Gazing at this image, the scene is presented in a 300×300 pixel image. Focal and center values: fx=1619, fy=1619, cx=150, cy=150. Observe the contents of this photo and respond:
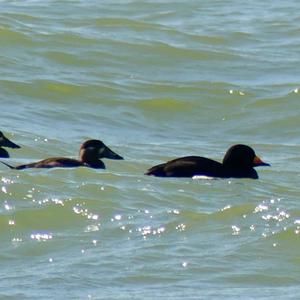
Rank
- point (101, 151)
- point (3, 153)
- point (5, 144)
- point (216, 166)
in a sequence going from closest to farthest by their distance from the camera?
point (216, 166) < point (101, 151) < point (3, 153) < point (5, 144)

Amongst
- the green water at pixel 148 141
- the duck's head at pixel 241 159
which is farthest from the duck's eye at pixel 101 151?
Answer: the duck's head at pixel 241 159

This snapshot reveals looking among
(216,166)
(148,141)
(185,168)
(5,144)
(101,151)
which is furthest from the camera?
(148,141)

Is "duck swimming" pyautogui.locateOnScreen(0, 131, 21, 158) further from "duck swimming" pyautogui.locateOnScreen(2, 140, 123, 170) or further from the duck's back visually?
the duck's back

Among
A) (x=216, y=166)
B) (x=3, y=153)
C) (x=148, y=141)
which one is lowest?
(x=148, y=141)

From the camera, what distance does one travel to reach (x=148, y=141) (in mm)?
18750

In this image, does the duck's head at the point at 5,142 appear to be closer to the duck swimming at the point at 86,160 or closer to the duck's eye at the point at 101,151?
the duck swimming at the point at 86,160

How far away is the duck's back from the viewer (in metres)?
15.4

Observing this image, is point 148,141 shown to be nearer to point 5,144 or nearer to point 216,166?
point 5,144

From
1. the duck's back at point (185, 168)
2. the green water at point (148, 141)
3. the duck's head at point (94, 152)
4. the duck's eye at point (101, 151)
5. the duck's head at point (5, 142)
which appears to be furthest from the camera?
the duck's head at point (5, 142)

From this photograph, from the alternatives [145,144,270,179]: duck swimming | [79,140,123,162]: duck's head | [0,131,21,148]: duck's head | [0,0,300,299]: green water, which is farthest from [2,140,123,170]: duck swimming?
[0,131,21,148]: duck's head

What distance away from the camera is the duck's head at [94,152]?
16062 millimetres

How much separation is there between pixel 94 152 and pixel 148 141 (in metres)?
2.64

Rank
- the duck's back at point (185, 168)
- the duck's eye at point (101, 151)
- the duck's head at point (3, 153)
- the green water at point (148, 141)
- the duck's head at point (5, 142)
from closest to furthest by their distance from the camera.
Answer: the green water at point (148, 141)
the duck's back at point (185, 168)
the duck's eye at point (101, 151)
the duck's head at point (3, 153)
the duck's head at point (5, 142)

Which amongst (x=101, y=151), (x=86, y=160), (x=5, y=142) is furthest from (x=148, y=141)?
(x=86, y=160)
